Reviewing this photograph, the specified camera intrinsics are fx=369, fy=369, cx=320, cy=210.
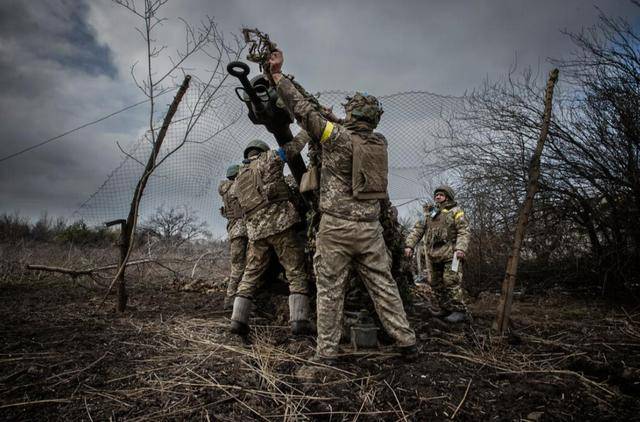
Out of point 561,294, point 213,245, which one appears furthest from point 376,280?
point 213,245

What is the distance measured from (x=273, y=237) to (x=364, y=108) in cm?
173

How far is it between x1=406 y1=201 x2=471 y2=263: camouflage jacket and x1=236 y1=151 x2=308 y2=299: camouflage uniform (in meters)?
2.16

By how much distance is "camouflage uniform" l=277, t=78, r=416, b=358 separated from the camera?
3.09m

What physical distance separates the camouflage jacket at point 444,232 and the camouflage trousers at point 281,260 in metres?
2.12

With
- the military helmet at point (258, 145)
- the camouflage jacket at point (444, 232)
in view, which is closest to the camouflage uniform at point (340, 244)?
the military helmet at point (258, 145)

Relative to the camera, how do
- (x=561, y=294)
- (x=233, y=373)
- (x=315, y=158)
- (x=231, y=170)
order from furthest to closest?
(x=561, y=294)
(x=231, y=170)
(x=315, y=158)
(x=233, y=373)

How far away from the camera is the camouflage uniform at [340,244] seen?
3094 mm

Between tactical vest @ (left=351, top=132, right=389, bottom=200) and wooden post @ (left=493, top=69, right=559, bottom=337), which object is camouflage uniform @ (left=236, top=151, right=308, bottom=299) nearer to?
tactical vest @ (left=351, top=132, right=389, bottom=200)

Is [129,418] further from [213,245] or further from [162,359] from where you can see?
[213,245]

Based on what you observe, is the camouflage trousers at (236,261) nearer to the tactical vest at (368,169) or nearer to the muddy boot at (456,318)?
the tactical vest at (368,169)

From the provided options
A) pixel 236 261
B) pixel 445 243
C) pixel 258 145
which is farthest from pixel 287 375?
pixel 445 243

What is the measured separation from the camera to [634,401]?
2441mm

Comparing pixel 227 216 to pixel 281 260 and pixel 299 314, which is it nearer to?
pixel 281 260

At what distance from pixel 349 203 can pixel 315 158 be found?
2.21 ft
